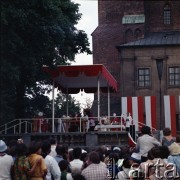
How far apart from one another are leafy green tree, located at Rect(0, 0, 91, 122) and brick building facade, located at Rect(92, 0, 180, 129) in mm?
14068

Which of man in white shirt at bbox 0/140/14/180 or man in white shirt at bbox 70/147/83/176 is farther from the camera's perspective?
man in white shirt at bbox 70/147/83/176

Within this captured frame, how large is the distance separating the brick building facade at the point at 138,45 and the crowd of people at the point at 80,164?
107ft

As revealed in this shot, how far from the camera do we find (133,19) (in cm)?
5072

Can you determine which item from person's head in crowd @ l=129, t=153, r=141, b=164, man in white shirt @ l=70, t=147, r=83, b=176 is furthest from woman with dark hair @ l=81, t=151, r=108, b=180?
man in white shirt @ l=70, t=147, r=83, b=176

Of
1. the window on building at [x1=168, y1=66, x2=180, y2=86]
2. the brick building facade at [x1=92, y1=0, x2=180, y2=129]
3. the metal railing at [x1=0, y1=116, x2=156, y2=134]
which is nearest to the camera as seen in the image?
the metal railing at [x1=0, y1=116, x2=156, y2=134]

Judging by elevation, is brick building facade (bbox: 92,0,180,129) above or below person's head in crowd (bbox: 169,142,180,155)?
above

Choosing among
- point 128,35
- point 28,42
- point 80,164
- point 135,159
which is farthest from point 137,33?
point 135,159

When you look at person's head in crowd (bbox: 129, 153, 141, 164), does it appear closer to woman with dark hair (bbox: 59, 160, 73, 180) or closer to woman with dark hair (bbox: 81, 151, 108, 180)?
woman with dark hair (bbox: 81, 151, 108, 180)

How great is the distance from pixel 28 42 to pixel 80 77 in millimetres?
4103

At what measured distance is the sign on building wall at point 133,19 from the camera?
50.6m

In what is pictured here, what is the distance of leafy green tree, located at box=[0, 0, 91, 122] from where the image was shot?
26.9 meters

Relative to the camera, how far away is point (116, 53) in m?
51.7

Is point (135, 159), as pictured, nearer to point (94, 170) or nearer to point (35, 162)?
point (94, 170)

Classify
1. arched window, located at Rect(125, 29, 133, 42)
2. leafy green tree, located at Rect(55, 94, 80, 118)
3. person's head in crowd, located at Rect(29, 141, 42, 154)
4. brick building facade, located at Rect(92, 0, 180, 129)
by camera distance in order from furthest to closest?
leafy green tree, located at Rect(55, 94, 80, 118), arched window, located at Rect(125, 29, 133, 42), brick building facade, located at Rect(92, 0, 180, 129), person's head in crowd, located at Rect(29, 141, 42, 154)
